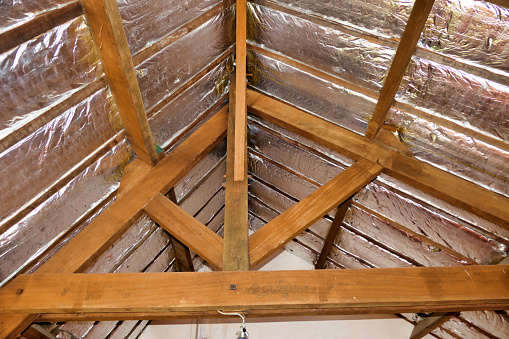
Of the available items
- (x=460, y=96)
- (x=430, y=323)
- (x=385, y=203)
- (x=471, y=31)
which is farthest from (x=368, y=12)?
(x=430, y=323)

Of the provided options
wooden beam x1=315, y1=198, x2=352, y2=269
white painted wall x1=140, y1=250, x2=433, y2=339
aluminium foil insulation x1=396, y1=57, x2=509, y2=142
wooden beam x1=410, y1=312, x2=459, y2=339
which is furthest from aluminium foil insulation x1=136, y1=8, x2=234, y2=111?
wooden beam x1=410, y1=312, x2=459, y2=339

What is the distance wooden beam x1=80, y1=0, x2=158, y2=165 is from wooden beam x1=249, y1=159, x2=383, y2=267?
3.63 ft

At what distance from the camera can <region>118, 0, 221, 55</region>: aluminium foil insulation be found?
2.19 m

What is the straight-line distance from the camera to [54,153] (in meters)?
2.16

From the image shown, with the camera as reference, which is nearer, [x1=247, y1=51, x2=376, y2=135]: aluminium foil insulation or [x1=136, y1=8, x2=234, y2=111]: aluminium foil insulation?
[x1=136, y1=8, x2=234, y2=111]: aluminium foil insulation

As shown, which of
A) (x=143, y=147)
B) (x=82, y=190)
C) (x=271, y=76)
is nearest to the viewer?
(x=82, y=190)

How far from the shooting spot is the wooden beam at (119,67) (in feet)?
6.32

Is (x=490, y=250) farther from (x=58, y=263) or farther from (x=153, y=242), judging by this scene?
(x=58, y=263)

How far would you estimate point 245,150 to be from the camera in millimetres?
2793

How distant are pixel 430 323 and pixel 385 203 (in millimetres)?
1437

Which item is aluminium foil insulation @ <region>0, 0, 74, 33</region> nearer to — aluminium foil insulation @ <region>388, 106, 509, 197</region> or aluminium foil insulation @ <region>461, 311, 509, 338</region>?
aluminium foil insulation @ <region>388, 106, 509, 197</region>

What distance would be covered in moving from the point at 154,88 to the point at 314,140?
141 centimetres

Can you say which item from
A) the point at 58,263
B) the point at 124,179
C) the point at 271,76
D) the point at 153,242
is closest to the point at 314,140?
the point at 271,76

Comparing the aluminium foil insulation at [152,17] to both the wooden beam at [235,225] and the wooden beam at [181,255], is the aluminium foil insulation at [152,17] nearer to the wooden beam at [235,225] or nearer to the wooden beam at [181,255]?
the wooden beam at [235,225]
